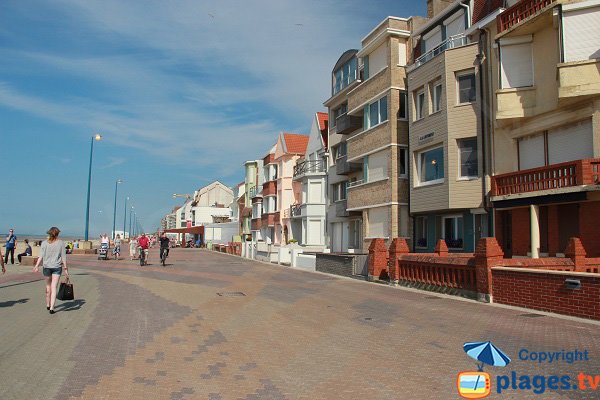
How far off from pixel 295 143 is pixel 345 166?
17.7 metres

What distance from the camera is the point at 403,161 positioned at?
26.3 metres

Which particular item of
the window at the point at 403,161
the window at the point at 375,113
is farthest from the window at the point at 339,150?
the window at the point at 403,161

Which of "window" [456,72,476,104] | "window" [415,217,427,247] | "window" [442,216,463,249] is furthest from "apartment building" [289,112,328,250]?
"window" [456,72,476,104]

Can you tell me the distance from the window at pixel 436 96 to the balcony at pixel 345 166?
849cm

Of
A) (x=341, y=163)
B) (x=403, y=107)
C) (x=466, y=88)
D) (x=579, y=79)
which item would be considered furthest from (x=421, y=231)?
(x=579, y=79)

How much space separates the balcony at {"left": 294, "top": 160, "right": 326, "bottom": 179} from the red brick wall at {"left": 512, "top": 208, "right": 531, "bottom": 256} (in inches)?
822

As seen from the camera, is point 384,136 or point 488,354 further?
point 384,136

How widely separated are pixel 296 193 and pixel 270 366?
3944cm

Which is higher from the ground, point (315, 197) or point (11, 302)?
point (315, 197)

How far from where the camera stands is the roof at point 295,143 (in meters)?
48.5

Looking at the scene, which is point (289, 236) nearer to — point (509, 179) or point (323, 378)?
point (509, 179)

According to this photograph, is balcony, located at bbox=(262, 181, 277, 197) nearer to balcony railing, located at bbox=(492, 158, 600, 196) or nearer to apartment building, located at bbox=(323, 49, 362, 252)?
apartment building, located at bbox=(323, 49, 362, 252)

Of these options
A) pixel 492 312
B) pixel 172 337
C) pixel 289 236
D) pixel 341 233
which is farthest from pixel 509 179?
pixel 289 236

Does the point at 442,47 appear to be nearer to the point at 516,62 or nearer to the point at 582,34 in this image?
the point at 516,62
